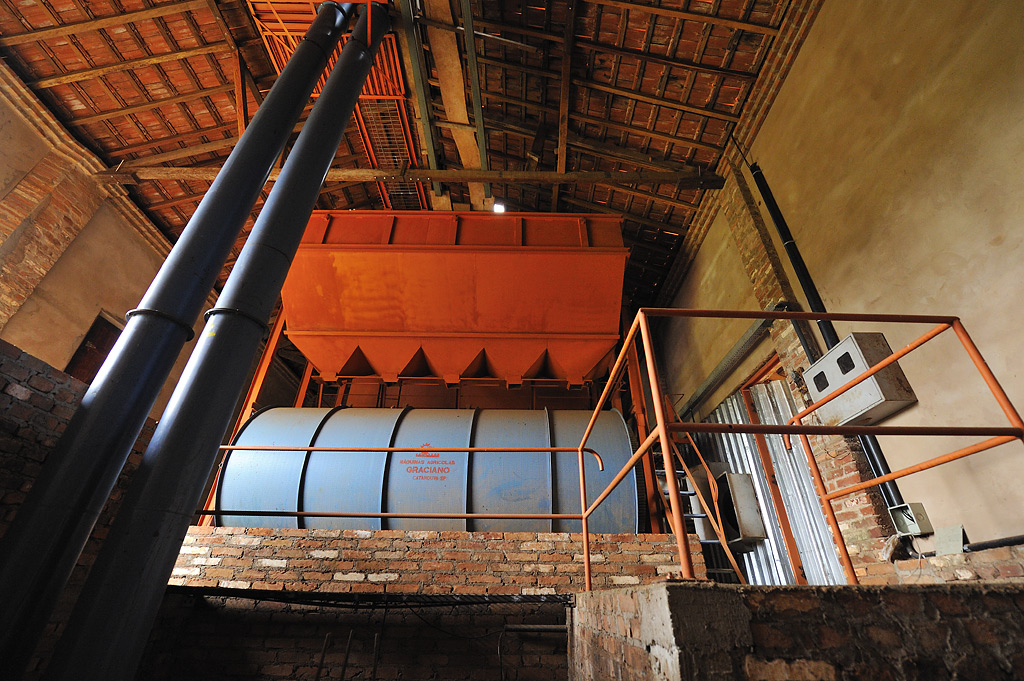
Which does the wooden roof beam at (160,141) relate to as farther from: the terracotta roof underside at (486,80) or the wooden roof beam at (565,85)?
the wooden roof beam at (565,85)

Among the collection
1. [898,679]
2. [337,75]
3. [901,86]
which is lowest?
[898,679]

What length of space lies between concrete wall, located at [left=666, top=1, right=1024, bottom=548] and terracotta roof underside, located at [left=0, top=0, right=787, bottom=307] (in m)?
1.42

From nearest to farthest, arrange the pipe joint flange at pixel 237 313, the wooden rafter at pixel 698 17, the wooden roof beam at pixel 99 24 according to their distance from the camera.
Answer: the pipe joint flange at pixel 237 313 < the wooden rafter at pixel 698 17 < the wooden roof beam at pixel 99 24

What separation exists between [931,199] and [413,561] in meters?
5.07

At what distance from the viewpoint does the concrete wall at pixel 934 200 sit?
3.02 meters

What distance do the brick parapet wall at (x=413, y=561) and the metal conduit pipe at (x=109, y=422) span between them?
6.74 ft

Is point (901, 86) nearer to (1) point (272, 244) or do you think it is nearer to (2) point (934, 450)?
(2) point (934, 450)

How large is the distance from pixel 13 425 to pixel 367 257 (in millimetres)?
4037

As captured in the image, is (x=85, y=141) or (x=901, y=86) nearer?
(x=901, y=86)

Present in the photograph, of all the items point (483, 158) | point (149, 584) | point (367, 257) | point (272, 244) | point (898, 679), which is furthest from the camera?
point (483, 158)

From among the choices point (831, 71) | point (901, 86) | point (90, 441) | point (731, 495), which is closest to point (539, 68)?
point (831, 71)

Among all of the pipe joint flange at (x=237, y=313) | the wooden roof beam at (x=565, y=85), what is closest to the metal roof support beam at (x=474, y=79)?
the wooden roof beam at (x=565, y=85)

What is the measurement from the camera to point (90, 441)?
2346mm

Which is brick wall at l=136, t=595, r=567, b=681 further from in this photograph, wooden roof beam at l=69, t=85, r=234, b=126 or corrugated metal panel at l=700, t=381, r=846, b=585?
wooden roof beam at l=69, t=85, r=234, b=126
